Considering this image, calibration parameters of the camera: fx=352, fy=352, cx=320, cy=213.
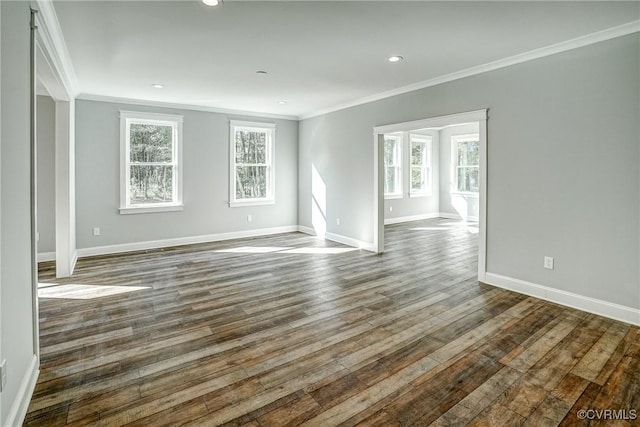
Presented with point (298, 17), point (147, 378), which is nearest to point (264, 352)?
point (147, 378)

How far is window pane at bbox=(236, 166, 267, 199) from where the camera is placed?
23.6 feet

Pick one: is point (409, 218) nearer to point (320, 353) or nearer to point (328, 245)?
point (328, 245)

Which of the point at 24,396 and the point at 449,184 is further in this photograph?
the point at 449,184

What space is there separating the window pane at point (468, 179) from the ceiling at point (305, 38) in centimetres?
576

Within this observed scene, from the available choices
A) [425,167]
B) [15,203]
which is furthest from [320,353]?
[425,167]

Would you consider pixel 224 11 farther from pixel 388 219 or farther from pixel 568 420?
pixel 388 219

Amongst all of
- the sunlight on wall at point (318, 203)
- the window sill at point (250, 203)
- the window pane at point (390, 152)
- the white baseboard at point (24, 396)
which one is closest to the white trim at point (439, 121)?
the sunlight on wall at point (318, 203)

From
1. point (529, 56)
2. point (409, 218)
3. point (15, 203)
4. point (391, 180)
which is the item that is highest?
point (529, 56)

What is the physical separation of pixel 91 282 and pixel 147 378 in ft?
8.66

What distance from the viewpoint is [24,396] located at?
6.39ft

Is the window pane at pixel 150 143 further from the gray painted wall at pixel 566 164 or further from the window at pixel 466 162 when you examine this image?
the window at pixel 466 162

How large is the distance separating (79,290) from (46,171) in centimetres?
246

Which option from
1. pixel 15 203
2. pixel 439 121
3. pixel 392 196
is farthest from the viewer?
pixel 392 196

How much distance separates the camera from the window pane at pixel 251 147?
714 centimetres
